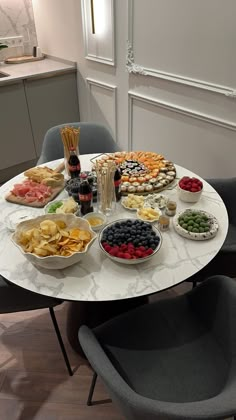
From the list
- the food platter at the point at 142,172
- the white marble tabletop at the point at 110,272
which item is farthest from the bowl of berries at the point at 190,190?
the white marble tabletop at the point at 110,272

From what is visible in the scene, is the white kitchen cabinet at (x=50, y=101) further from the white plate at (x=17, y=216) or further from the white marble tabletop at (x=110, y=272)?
the white marble tabletop at (x=110, y=272)

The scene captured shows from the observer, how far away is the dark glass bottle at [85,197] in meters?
1.28

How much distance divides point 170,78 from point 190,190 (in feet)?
3.72

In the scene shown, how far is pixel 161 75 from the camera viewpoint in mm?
2268

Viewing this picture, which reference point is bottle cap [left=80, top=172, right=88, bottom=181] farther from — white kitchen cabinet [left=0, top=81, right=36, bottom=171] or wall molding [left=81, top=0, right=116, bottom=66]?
white kitchen cabinet [left=0, top=81, right=36, bottom=171]

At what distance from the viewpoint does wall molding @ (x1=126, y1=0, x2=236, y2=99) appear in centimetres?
193

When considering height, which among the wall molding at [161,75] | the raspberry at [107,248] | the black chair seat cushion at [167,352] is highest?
the wall molding at [161,75]

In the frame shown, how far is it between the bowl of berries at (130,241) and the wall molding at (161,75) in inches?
46.2

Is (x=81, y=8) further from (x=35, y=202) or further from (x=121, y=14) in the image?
(x=35, y=202)

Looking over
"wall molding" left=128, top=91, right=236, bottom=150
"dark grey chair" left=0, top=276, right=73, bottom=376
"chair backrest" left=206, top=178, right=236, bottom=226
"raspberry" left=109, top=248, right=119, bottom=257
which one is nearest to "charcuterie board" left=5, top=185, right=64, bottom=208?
"dark grey chair" left=0, top=276, right=73, bottom=376

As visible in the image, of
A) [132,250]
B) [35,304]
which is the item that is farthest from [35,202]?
[132,250]

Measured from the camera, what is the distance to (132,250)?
3.61 ft

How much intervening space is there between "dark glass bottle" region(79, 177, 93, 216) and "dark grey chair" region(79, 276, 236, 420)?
455mm

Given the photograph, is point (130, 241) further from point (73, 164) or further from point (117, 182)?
point (73, 164)
